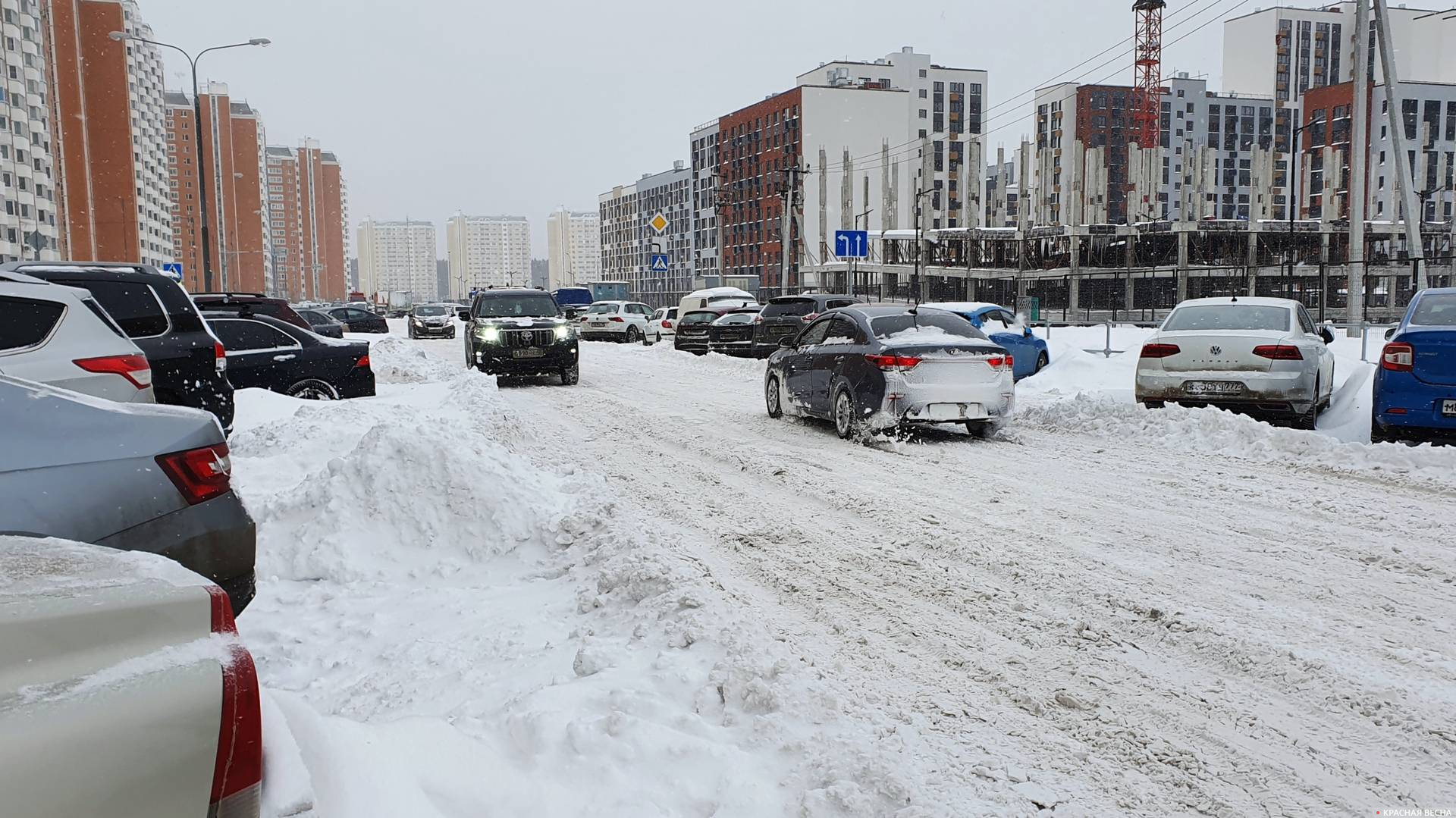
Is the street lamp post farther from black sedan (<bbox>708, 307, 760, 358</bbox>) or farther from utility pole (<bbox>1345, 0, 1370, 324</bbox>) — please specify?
utility pole (<bbox>1345, 0, 1370, 324</bbox>)

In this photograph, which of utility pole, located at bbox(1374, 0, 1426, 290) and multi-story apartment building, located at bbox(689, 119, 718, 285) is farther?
multi-story apartment building, located at bbox(689, 119, 718, 285)

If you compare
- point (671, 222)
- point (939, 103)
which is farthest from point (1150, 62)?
point (671, 222)

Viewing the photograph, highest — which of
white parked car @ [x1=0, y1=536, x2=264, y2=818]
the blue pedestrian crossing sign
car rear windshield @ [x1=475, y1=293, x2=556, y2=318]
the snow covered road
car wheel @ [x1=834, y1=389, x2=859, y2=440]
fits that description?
the blue pedestrian crossing sign

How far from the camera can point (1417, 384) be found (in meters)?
9.50

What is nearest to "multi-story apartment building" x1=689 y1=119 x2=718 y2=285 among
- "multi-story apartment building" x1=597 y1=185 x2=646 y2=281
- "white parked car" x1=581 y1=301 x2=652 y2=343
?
"multi-story apartment building" x1=597 y1=185 x2=646 y2=281

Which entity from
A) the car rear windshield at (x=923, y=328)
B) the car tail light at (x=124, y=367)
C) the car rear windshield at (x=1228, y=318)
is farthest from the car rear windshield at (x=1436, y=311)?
the car tail light at (x=124, y=367)

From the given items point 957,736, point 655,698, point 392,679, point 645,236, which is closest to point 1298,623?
point 957,736

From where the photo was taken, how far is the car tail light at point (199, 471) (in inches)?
155

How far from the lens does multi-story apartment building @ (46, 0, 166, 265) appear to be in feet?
278

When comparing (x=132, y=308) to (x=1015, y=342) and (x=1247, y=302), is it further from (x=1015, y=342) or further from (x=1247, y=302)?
(x=1015, y=342)

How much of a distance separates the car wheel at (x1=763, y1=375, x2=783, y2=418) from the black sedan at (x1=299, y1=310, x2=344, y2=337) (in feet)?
44.7

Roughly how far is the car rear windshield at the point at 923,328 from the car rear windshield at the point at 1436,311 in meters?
4.41

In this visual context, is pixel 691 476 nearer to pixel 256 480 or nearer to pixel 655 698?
pixel 256 480

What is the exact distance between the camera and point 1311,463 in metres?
9.11
